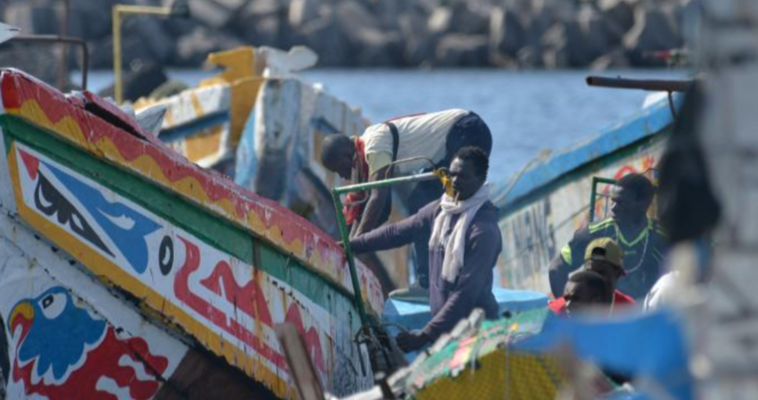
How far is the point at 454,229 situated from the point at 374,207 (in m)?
1.61

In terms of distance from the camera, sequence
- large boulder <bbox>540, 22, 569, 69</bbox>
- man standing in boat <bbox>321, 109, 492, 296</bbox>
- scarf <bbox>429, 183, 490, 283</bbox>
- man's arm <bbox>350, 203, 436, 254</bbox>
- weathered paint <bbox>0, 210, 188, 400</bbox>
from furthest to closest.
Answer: large boulder <bbox>540, 22, 569, 69</bbox> < man standing in boat <bbox>321, 109, 492, 296</bbox> < man's arm <bbox>350, 203, 436, 254</bbox> < scarf <bbox>429, 183, 490, 283</bbox> < weathered paint <bbox>0, 210, 188, 400</bbox>

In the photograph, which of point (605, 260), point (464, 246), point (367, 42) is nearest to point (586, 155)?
point (464, 246)

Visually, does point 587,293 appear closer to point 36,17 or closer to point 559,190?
point 559,190

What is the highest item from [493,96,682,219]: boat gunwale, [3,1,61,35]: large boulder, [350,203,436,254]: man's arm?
[350,203,436,254]: man's arm

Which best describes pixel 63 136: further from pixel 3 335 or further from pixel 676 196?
pixel 676 196

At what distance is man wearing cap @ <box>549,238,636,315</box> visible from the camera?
23.6ft

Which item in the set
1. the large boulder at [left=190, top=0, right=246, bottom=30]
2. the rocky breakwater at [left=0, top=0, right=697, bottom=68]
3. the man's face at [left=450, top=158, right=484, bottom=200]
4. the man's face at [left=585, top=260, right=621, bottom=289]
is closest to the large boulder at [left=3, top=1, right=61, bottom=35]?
the rocky breakwater at [left=0, top=0, right=697, bottom=68]

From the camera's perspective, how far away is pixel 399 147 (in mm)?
9633

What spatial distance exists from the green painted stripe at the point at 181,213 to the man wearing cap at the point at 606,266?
3.46ft

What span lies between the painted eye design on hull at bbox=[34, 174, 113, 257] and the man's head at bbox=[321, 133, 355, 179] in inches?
106

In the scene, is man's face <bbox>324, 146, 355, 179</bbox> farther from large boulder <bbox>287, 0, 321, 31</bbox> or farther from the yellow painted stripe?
large boulder <bbox>287, 0, 321, 31</bbox>

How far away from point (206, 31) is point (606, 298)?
69.9m

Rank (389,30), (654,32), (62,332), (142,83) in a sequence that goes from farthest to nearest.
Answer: (389,30) → (654,32) → (142,83) → (62,332)

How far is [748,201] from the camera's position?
12.7 feet
